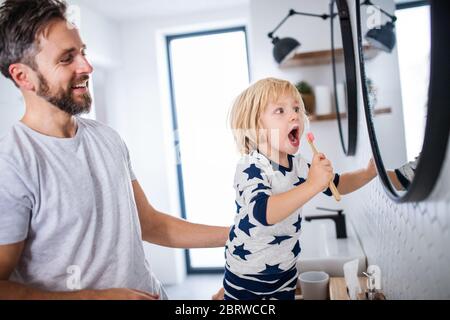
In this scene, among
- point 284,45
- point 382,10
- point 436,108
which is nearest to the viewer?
point 436,108

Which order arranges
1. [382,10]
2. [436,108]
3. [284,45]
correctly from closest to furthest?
1. [436,108]
2. [382,10]
3. [284,45]

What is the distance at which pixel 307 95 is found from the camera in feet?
1.48

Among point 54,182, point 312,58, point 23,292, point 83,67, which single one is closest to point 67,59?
point 83,67

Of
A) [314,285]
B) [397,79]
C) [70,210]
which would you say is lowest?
[314,285]

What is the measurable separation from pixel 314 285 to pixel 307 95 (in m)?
0.26

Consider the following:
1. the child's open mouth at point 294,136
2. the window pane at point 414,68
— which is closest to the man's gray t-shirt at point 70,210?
the child's open mouth at point 294,136

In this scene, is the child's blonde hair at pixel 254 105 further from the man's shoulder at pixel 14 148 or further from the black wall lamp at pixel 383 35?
the man's shoulder at pixel 14 148

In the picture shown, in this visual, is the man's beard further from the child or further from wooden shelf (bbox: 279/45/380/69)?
wooden shelf (bbox: 279/45/380/69)

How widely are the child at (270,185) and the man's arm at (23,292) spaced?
0.13m

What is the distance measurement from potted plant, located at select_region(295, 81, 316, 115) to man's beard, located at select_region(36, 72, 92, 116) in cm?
27

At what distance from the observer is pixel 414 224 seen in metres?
0.33

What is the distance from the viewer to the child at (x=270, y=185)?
360 millimetres

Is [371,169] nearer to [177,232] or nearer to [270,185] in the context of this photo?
[270,185]

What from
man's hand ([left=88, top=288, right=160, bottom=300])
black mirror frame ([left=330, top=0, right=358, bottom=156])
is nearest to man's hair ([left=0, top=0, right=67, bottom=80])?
man's hand ([left=88, top=288, right=160, bottom=300])
